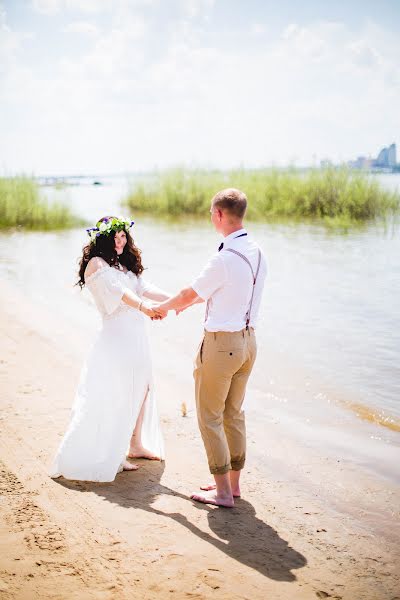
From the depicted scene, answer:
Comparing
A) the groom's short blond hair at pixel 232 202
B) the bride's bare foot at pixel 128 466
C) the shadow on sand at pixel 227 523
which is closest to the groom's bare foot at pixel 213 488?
the shadow on sand at pixel 227 523

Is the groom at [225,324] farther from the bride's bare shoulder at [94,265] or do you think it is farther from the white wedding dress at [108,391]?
the bride's bare shoulder at [94,265]

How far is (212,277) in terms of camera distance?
10.9 feet

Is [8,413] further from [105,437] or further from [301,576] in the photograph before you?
[301,576]

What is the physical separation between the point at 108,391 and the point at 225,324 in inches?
43.0

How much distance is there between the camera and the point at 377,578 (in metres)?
3.00

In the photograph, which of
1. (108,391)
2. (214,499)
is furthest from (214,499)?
(108,391)

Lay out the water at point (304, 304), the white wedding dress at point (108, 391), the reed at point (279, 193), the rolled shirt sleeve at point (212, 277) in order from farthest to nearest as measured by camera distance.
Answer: the reed at point (279, 193), the water at point (304, 304), the white wedding dress at point (108, 391), the rolled shirt sleeve at point (212, 277)

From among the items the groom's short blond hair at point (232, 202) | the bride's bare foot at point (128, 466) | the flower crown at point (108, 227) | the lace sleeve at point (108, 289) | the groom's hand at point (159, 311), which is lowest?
the bride's bare foot at point (128, 466)

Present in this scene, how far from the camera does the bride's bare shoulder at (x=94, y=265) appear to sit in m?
4.05

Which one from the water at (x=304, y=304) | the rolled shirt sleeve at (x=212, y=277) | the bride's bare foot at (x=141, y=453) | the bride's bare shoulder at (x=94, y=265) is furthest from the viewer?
the water at (x=304, y=304)

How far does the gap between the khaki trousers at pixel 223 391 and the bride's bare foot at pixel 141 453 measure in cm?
79

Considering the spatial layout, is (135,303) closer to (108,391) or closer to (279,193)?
(108,391)

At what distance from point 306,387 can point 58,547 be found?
3.78 meters

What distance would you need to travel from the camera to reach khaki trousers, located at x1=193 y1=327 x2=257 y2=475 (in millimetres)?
3426
